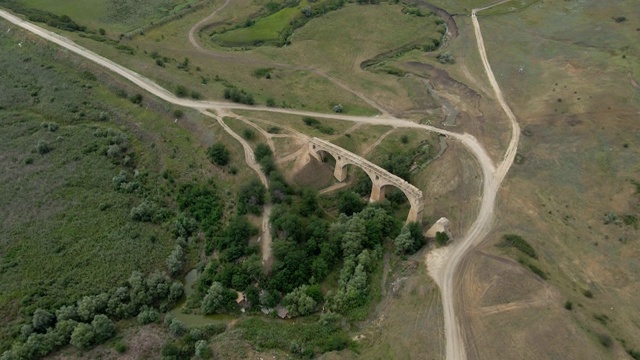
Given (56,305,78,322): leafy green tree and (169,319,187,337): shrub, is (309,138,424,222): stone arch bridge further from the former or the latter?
(56,305,78,322): leafy green tree

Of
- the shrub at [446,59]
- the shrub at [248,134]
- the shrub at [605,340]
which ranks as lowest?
the shrub at [605,340]

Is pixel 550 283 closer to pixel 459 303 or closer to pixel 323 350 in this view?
pixel 459 303

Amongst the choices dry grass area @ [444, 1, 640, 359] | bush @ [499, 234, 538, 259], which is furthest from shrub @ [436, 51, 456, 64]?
Answer: bush @ [499, 234, 538, 259]

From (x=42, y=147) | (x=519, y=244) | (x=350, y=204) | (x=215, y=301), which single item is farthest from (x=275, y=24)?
(x=519, y=244)

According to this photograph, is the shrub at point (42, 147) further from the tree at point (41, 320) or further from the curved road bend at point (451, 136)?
the tree at point (41, 320)

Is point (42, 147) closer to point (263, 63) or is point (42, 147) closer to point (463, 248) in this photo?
point (263, 63)

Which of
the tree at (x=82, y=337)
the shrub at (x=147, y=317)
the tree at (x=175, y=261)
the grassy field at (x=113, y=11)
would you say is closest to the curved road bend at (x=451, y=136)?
the grassy field at (x=113, y=11)
